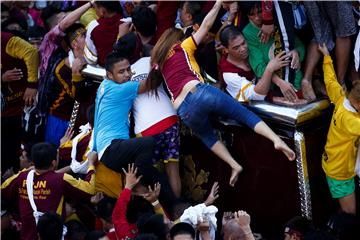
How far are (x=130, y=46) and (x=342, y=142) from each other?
1.57 metres

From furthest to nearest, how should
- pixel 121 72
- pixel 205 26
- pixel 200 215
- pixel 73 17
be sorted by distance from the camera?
pixel 73 17
pixel 205 26
pixel 121 72
pixel 200 215

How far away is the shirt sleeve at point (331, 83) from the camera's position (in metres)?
5.35

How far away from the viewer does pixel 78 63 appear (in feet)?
21.0

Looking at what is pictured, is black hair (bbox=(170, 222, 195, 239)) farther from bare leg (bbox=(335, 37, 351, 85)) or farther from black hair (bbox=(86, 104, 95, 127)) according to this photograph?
bare leg (bbox=(335, 37, 351, 85))

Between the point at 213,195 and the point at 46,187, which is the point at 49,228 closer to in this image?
the point at 46,187

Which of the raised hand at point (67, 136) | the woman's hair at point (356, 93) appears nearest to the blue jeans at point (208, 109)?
the woman's hair at point (356, 93)

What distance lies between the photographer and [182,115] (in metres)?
5.41

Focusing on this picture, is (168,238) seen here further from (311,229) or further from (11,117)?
(11,117)

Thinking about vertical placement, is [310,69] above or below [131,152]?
above

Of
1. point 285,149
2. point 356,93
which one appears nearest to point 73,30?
point 285,149

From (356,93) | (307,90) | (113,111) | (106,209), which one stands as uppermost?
(356,93)

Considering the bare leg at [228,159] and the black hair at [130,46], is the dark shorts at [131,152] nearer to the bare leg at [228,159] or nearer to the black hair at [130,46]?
the bare leg at [228,159]

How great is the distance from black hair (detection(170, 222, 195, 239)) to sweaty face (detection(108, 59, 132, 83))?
3.68 feet

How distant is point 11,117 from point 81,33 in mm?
1131
